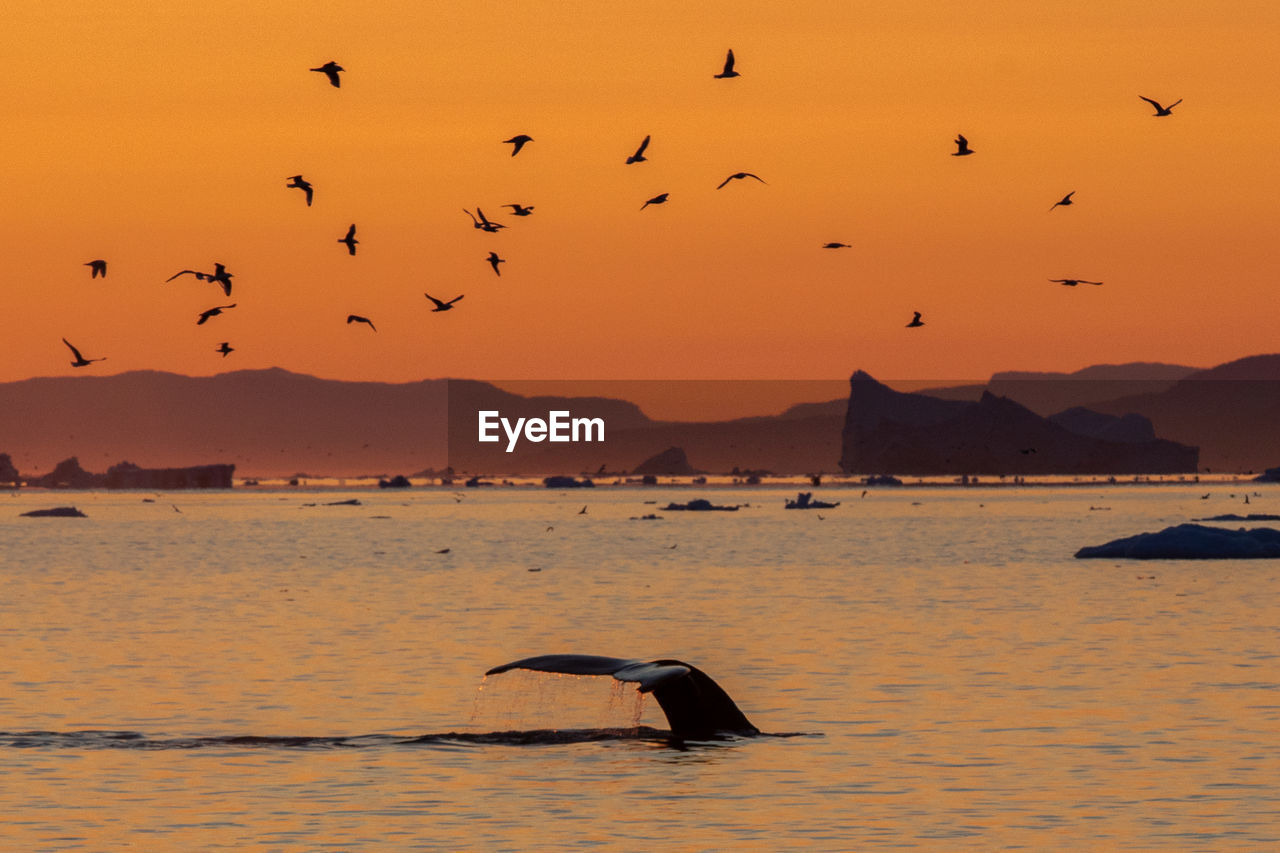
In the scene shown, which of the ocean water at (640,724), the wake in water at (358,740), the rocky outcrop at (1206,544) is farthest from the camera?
the rocky outcrop at (1206,544)

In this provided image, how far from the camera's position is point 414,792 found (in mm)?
33188

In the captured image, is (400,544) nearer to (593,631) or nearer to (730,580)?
(730,580)

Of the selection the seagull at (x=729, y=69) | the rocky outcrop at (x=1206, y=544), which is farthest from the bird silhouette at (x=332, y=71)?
the rocky outcrop at (x=1206, y=544)

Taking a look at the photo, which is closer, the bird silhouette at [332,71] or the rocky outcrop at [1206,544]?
the bird silhouette at [332,71]

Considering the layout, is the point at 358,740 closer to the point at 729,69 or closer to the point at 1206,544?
the point at 729,69

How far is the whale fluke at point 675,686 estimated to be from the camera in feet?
102

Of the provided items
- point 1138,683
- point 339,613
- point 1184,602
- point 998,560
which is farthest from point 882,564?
point 1138,683

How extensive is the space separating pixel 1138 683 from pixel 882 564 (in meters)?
86.0

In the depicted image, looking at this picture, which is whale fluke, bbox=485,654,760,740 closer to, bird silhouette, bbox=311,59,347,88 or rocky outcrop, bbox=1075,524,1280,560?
bird silhouette, bbox=311,59,347,88

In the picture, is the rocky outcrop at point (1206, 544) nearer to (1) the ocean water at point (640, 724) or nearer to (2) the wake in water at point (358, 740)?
(1) the ocean water at point (640, 724)

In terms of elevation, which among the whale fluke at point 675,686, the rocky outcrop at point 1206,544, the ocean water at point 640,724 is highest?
the rocky outcrop at point 1206,544

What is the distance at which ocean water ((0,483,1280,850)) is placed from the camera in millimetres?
30422

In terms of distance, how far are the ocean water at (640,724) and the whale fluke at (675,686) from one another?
0.52 m

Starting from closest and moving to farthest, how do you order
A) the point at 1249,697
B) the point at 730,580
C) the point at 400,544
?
the point at 1249,697 → the point at 730,580 → the point at 400,544
